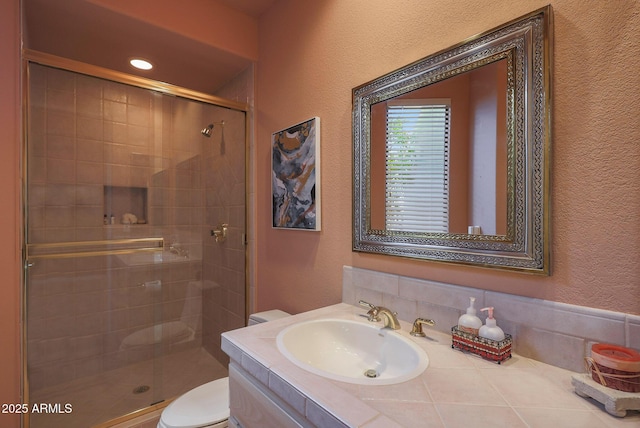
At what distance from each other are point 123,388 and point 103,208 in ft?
3.97

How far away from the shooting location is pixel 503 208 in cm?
92

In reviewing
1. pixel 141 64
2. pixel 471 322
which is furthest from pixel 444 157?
pixel 141 64

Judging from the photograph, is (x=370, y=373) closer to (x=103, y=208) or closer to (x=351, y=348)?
(x=351, y=348)

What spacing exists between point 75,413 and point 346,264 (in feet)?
6.02

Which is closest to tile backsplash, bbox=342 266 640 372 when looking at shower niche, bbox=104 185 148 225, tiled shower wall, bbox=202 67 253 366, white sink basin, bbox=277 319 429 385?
white sink basin, bbox=277 319 429 385

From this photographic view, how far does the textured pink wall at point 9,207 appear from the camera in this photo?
1.41 metres

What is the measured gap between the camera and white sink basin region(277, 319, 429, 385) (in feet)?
3.21

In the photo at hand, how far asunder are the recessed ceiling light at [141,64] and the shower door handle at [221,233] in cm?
129

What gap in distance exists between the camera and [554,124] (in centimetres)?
82

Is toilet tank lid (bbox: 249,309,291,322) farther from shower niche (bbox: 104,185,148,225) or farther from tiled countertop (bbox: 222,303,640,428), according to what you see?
shower niche (bbox: 104,185,148,225)

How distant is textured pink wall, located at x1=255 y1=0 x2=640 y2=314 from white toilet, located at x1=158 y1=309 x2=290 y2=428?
58 cm

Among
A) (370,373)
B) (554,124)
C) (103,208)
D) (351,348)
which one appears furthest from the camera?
(103,208)

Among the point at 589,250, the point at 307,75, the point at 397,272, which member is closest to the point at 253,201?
the point at 307,75

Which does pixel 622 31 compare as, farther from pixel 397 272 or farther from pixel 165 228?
pixel 165 228
